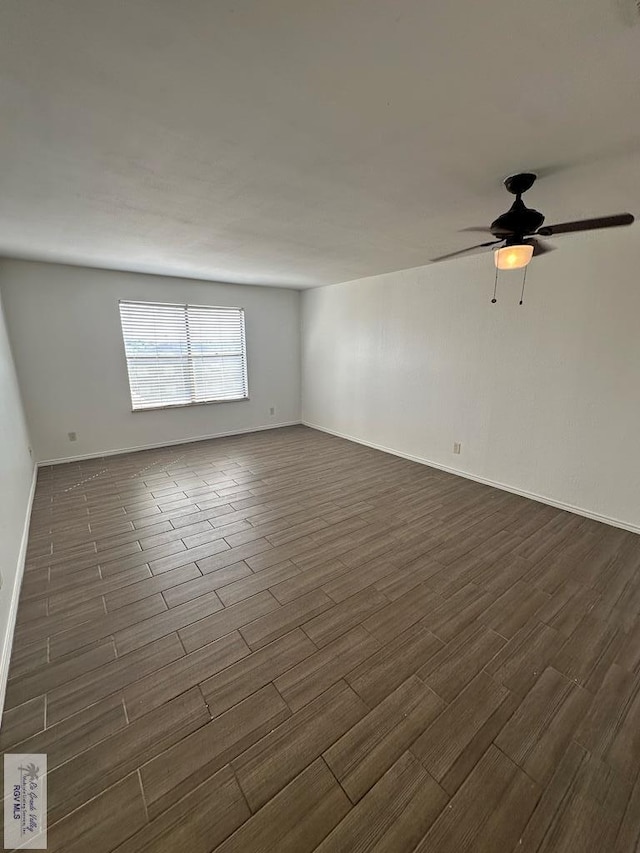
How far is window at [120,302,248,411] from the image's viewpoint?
462cm

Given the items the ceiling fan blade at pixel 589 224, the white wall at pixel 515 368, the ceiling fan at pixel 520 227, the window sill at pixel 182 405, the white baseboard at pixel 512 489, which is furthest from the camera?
the window sill at pixel 182 405

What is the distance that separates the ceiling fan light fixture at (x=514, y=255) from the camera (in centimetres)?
191

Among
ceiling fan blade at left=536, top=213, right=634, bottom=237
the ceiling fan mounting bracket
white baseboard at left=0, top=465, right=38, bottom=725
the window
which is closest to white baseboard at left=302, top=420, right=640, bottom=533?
the window

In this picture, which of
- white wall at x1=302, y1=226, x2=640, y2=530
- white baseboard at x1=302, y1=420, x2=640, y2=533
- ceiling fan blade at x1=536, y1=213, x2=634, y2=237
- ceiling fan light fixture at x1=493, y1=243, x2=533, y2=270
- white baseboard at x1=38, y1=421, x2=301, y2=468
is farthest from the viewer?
white baseboard at x1=38, y1=421, x2=301, y2=468

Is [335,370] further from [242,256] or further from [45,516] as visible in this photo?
[45,516]

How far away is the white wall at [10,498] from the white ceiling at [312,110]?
143 cm

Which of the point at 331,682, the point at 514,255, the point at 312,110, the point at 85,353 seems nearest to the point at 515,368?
the point at 514,255

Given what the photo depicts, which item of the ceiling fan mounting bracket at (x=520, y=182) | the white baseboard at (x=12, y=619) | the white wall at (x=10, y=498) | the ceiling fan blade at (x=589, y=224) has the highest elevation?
the ceiling fan mounting bracket at (x=520, y=182)

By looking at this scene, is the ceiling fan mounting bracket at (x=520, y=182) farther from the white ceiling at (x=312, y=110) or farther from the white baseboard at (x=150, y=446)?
the white baseboard at (x=150, y=446)

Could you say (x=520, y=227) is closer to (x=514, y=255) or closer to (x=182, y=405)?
(x=514, y=255)

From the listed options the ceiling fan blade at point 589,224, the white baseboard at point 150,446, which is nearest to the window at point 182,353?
the white baseboard at point 150,446

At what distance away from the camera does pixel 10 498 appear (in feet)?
7.58

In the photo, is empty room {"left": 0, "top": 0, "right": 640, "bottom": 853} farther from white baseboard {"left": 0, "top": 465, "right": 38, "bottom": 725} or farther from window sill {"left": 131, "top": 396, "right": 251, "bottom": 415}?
window sill {"left": 131, "top": 396, "right": 251, "bottom": 415}

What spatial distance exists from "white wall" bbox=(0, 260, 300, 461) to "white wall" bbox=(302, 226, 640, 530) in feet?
7.83
